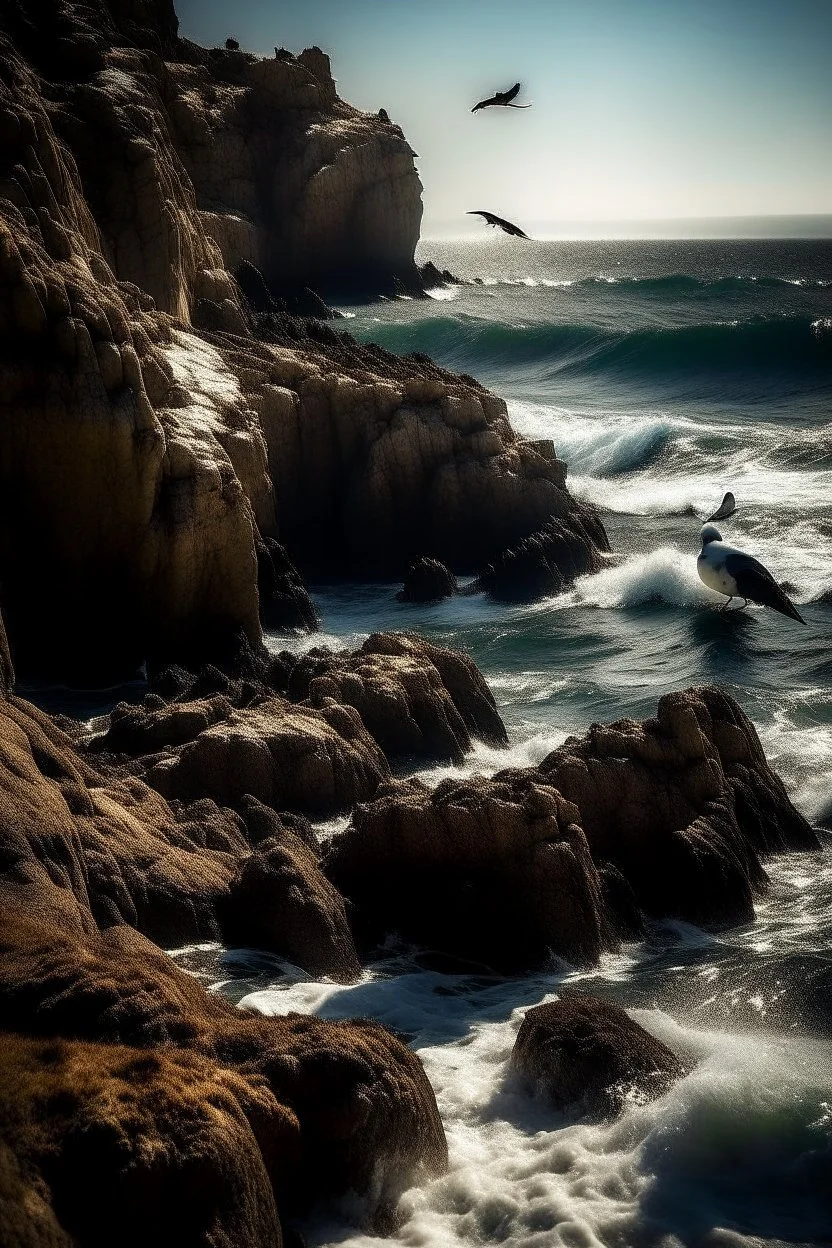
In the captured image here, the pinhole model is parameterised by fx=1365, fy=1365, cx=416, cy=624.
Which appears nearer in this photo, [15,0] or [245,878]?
[245,878]

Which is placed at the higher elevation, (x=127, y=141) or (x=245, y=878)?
(x=127, y=141)

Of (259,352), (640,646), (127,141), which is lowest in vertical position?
(640,646)

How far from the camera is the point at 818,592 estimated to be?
2056 cm

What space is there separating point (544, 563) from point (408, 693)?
8951mm

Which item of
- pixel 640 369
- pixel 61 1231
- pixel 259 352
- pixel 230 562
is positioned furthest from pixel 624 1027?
pixel 640 369

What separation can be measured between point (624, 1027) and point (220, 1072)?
2488 millimetres

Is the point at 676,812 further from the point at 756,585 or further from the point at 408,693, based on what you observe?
the point at 756,585

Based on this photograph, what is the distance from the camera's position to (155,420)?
1516 cm

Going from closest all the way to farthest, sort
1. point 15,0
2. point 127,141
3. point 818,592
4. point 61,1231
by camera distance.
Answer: point 61,1231 → point 818,592 → point 127,141 → point 15,0

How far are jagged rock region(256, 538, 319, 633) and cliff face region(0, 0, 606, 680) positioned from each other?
17.1 inches

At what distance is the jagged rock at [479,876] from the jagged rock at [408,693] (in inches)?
135

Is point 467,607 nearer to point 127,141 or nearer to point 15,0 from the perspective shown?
point 127,141

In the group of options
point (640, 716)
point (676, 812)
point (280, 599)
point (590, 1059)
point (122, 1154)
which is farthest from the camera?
point (280, 599)

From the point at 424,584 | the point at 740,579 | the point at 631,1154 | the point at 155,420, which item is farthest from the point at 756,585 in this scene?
the point at 631,1154
